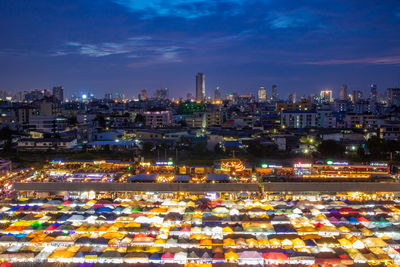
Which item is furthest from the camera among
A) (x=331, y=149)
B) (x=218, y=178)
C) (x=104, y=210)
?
(x=331, y=149)

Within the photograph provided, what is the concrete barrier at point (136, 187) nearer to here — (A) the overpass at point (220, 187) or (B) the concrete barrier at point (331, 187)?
(A) the overpass at point (220, 187)

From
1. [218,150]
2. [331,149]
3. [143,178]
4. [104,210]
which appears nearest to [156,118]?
[218,150]

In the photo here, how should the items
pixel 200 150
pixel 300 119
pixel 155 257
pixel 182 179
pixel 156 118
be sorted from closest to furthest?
pixel 155 257 → pixel 182 179 → pixel 200 150 → pixel 300 119 → pixel 156 118

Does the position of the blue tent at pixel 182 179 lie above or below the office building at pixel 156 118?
below

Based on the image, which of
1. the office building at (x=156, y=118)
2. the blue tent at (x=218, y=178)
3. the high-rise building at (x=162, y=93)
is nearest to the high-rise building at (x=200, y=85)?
the high-rise building at (x=162, y=93)

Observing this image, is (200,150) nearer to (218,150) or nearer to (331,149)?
(218,150)

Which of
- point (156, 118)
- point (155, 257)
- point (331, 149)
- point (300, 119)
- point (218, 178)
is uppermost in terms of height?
point (156, 118)

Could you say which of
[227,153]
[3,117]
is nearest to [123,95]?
[3,117]

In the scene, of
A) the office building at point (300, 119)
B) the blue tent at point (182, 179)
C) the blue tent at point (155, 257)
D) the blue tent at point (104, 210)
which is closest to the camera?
the blue tent at point (155, 257)

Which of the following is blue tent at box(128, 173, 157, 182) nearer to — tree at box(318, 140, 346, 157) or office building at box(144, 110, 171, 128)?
tree at box(318, 140, 346, 157)

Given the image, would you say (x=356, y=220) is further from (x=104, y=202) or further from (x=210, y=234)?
(x=104, y=202)

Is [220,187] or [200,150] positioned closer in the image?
[220,187]

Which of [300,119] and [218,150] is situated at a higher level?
[300,119]
